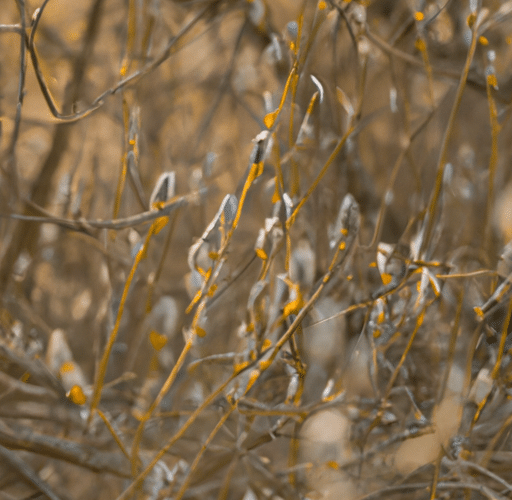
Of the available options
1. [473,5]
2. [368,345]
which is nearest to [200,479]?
[368,345]

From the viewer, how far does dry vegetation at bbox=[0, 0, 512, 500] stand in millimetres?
479

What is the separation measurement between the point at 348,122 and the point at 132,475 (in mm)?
479

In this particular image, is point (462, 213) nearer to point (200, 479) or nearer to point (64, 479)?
point (200, 479)

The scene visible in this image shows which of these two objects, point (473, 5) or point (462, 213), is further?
point (462, 213)

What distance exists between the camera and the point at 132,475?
0.46m

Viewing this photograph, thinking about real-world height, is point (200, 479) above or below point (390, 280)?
below

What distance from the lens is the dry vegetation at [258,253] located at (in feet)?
1.57

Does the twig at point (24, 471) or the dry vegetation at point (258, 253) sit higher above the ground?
the dry vegetation at point (258, 253)

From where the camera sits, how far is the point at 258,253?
446 mm

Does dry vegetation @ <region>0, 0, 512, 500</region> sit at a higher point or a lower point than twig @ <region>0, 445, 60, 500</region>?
higher

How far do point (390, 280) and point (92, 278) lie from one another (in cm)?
39

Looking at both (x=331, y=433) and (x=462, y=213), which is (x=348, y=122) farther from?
(x=331, y=433)

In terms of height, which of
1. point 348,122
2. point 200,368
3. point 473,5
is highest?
point 473,5

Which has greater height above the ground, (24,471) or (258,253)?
(258,253)
